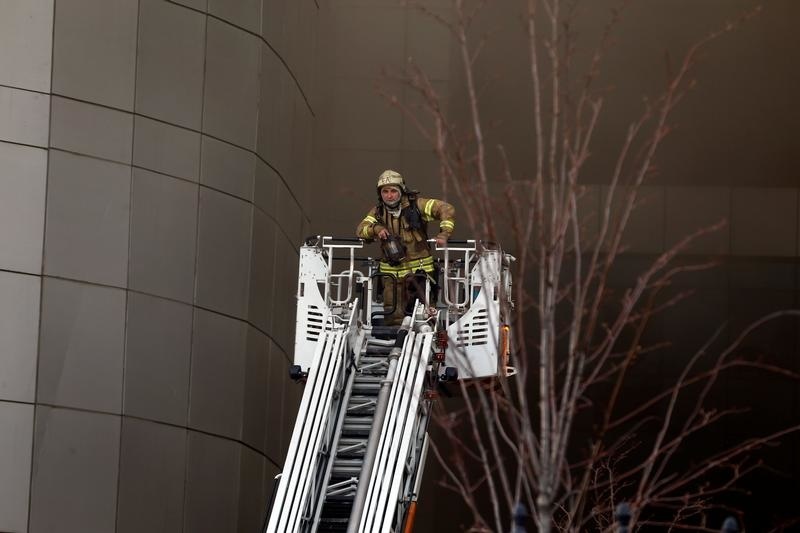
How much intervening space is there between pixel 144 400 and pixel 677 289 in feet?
37.3

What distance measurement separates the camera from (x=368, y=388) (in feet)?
49.3

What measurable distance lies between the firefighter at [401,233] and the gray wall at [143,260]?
426cm

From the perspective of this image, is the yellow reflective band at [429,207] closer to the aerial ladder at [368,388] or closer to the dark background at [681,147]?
the aerial ladder at [368,388]

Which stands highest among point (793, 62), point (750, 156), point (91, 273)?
point (793, 62)

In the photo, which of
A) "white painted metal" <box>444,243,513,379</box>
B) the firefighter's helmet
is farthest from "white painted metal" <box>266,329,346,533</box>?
the firefighter's helmet

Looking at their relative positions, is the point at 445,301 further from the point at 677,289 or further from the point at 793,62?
the point at 793,62

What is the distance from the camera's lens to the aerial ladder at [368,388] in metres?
13.4

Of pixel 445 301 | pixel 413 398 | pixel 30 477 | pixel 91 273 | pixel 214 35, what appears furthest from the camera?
pixel 214 35

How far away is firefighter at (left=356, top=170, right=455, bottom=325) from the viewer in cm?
1656

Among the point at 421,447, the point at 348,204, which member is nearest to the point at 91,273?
the point at 421,447

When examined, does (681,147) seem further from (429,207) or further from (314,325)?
(314,325)

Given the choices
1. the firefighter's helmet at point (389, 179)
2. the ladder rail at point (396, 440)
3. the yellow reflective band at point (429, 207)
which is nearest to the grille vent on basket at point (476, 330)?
the ladder rail at point (396, 440)

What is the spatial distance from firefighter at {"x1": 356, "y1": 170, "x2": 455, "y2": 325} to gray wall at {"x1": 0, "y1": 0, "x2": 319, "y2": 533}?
168 inches

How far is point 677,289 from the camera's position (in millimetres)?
27172
